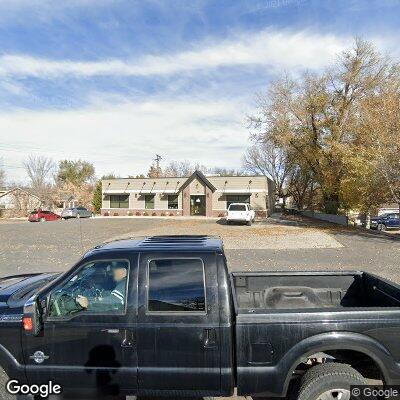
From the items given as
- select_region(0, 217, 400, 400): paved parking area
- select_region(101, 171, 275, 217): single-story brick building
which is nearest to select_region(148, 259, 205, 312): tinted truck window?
select_region(0, 217, 400, 400): paved parking area

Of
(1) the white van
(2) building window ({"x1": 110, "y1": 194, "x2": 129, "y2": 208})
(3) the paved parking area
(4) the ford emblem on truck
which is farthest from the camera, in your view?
(2) building window ({"x1": 110, "y1": 194, "x2": 129, "y2": 208})

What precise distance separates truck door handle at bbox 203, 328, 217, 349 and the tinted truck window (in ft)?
0.63

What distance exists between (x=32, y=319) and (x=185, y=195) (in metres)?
38.4

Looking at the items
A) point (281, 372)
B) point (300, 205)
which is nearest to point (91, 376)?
point (281, 372)

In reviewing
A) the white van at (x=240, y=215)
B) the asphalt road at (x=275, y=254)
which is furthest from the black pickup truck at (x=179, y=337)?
the white van at (x=240, y=215)

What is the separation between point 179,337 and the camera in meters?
3.02

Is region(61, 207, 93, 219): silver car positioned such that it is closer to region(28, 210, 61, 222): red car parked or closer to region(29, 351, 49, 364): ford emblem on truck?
region(28, 210, 61, 222): red car parked

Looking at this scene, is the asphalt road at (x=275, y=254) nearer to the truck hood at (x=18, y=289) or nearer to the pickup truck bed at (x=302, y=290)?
the pickup truck bed at (x=302, y=290)

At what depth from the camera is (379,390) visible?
3.02 metres

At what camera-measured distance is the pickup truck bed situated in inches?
162

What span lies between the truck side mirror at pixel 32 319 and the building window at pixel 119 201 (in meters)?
42.3

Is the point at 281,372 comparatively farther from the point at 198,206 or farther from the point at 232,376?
the point at 198,206

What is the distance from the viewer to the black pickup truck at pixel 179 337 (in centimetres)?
298

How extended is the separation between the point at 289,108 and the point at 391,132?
14.5 metres
